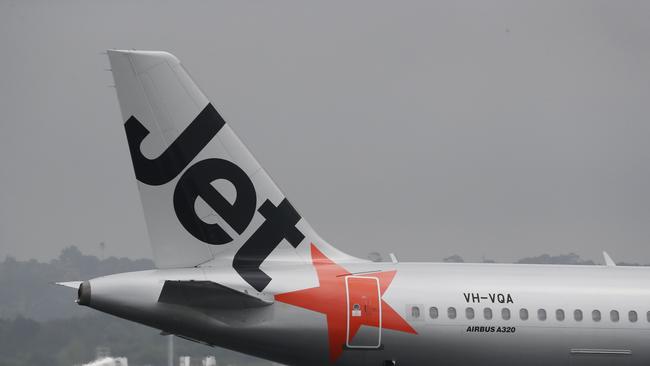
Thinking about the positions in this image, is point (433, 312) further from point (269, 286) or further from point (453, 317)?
point (269, 286)

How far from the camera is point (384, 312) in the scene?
25328 millimetres

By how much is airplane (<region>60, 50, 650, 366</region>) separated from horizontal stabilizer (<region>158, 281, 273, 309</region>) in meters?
0.03

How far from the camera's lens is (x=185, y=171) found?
25.6m

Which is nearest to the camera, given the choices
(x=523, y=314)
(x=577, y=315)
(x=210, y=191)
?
(x=210, y=191)

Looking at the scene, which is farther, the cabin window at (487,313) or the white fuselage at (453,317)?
the cabin window at (487,313)

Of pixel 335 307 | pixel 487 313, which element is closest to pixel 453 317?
pixel 487 313

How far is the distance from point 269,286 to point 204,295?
58.0 inches

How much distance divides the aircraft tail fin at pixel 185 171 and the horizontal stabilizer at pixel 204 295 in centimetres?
68

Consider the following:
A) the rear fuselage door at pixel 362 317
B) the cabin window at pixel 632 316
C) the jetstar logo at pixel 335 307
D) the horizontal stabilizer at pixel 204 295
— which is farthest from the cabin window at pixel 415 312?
the cabin window at pixel 632 316

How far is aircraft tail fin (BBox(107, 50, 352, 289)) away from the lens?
2542 centimetres

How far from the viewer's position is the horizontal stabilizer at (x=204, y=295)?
2414 centimetres

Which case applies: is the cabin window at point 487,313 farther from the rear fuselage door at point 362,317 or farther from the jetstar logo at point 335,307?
the rear fuselage door at point 362,317

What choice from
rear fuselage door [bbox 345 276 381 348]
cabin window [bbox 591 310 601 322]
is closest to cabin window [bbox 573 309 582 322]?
cabin window [bbox 591 310 601 322]

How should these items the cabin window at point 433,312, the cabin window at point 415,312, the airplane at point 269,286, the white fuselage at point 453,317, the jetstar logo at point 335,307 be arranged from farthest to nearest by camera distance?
1. the cabin window at point 433,312
2. the cabin window at point 415,312
3. the jetstar logo at point 335,307
4. the airplane at point 269,286
5. the white fuselage at point 453,317
